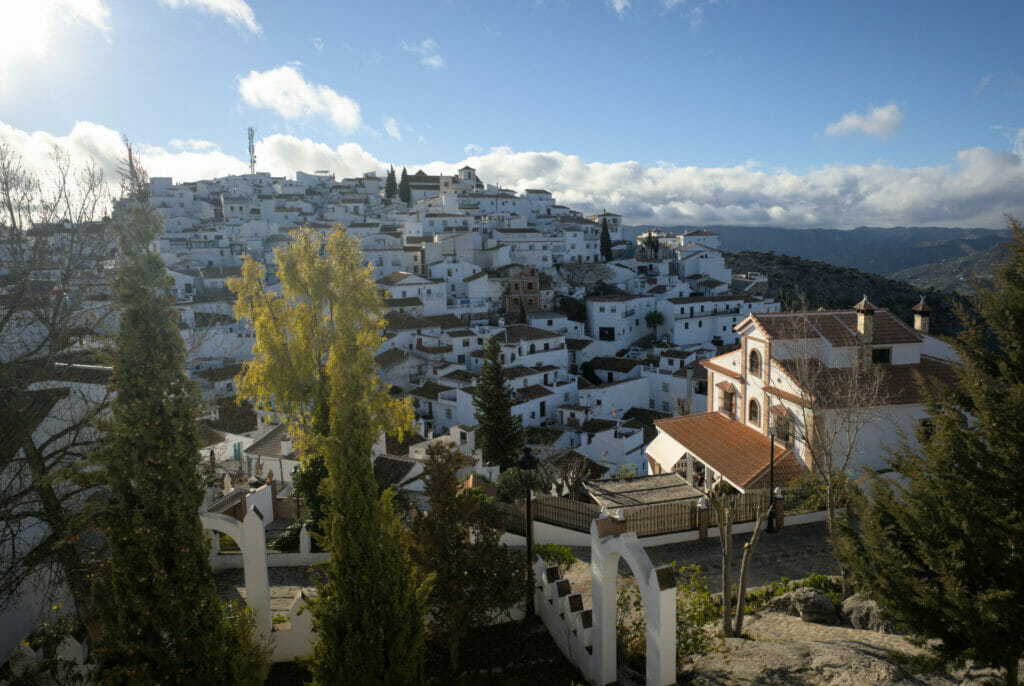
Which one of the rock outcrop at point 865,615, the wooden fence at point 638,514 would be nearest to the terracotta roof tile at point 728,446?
the wooden fence at point 638,514

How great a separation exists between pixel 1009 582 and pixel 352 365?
337 inches

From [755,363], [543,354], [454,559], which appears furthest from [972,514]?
[543,354]

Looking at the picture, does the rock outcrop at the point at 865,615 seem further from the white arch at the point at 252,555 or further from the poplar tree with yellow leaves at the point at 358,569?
the white arch at the point at 252,555

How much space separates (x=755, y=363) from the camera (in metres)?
20.2

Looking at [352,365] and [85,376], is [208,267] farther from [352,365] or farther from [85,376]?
[352,365]

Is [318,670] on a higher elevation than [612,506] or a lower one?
higher

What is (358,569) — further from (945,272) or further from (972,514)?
(945,272)

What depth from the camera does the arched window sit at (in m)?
20.0

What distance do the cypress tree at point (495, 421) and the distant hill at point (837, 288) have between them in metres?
59.9

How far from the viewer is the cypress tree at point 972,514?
23.4ft

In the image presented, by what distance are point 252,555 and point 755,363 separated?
16560 mm

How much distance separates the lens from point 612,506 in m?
15.9

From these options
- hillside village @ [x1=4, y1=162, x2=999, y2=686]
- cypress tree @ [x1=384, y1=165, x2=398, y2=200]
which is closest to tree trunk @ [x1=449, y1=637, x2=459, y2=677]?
hillside village @ [x1=4, y1=162, x2=999, y2=686]

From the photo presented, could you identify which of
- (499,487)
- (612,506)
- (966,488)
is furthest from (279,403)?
(966,488)
